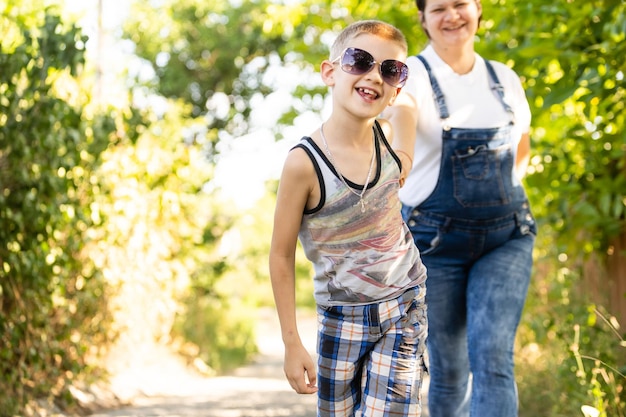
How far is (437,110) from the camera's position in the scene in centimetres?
330

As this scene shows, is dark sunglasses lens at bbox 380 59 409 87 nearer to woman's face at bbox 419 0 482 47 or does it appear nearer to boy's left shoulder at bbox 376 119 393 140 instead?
boy's left shoulder at bbox 376 119 393 140

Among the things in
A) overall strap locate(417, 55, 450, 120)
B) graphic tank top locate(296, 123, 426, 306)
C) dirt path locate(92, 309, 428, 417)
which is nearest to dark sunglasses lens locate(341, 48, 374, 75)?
graphic tank top locate(296, 123, 426, 306)

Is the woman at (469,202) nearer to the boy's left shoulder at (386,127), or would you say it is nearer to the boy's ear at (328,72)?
the boy's left shoulder at (386,127)

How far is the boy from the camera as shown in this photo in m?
2.65

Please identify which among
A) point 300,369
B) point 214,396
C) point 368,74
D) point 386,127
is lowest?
point 214,396

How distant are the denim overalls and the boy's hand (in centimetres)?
89

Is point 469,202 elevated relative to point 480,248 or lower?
elevated

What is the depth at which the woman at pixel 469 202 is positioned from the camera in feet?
10.8

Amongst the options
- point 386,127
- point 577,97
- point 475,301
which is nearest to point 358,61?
point 386,127

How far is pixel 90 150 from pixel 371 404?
11.5 ft

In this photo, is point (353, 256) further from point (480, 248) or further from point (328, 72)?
point (480, 248)

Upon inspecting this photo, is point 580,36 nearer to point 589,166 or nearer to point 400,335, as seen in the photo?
point 589,166

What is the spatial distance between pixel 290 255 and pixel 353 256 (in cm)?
18

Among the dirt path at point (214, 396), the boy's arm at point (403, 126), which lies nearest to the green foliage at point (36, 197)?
the dirt path at point (214, 396)
